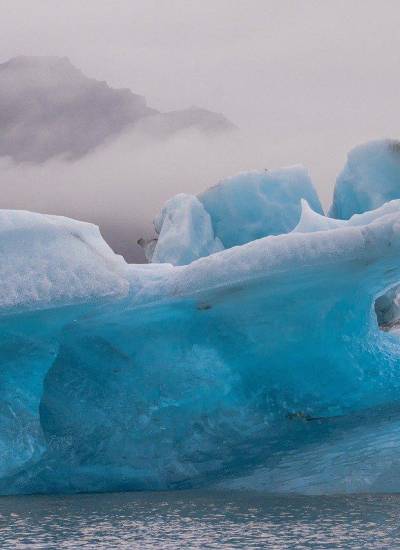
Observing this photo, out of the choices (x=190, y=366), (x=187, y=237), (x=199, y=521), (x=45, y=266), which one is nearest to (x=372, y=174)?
(x=187, y=237)

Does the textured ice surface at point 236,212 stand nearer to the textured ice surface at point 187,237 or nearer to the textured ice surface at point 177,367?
the textured ice surface at point 187,237

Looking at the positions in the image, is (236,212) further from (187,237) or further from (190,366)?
(190,366)

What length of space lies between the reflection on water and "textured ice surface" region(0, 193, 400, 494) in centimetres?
42

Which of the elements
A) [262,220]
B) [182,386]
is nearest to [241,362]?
[182,386]

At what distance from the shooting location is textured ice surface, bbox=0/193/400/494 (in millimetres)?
6262

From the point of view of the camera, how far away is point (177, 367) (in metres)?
6.52

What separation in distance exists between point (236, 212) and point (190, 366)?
652 cm

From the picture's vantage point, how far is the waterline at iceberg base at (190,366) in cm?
622

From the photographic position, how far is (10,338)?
6.41m

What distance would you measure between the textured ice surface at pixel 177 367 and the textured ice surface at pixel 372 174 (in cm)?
575

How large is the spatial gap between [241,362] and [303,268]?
3.16ft

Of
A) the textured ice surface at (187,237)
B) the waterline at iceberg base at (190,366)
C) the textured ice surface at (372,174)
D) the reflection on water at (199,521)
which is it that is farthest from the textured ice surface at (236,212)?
the reflection on water at (199,521)

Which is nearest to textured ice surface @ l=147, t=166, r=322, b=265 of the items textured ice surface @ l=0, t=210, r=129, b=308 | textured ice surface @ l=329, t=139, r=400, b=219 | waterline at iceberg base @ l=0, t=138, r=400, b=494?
textured ice surface @ l=329, t=139, r=400, b=219

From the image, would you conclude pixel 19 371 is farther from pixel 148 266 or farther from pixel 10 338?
pixel 148 266
